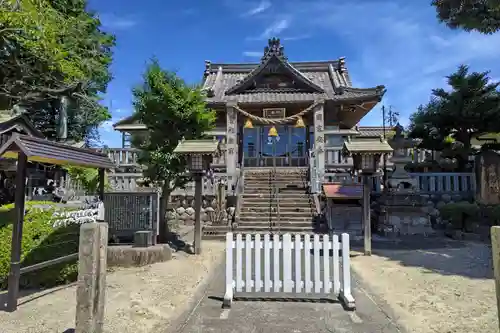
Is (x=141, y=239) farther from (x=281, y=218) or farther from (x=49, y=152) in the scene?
(x=281, y=218)

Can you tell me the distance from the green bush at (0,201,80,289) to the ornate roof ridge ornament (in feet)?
50.1

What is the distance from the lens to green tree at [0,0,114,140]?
9.53m

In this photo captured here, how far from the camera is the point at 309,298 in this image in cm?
508

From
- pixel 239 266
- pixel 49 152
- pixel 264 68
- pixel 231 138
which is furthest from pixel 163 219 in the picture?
pixel 264 68

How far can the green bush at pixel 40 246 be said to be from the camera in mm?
5410

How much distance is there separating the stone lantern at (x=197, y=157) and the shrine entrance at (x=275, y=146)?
10.1 m

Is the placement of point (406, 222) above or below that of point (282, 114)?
below

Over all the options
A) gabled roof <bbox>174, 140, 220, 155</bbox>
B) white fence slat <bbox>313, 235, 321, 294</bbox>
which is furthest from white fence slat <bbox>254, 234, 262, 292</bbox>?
gabled roof <bbox>174, 140, 220, 155</bbox>

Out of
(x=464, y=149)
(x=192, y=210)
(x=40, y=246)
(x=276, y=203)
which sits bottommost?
(x=40, y=246)

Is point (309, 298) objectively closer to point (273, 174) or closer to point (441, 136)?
point (273, 174)

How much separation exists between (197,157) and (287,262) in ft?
16.6

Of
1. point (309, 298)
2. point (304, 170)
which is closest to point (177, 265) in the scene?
point (309, 298)

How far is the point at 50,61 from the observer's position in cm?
1174

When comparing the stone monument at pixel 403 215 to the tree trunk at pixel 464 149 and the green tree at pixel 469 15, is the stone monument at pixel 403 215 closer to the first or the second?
the tree trunk at pixel 464 149
